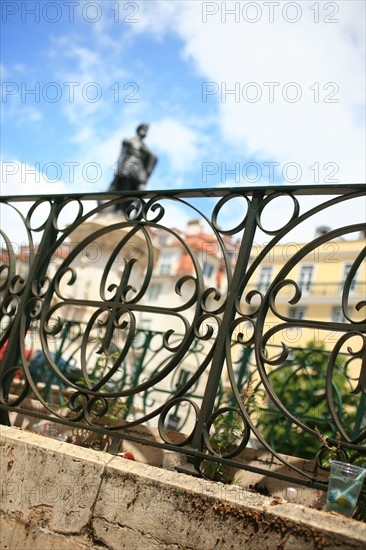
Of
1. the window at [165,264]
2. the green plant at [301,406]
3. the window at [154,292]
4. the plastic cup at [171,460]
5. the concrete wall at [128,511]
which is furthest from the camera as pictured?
the window at [165,264]

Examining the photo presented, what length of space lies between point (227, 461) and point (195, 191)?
1.20 m

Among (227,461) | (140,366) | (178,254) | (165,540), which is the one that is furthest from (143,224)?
(178,254)

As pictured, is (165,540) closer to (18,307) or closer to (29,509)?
(29,509)

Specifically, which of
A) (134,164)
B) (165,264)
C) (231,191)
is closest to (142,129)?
(134,164)

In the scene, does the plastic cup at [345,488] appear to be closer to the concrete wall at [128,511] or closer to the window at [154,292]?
the concrete wall at [128,511]

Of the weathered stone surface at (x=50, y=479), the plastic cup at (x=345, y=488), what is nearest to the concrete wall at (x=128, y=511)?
the weathered stone surface at (x=50, y=479)

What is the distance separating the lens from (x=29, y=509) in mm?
2445

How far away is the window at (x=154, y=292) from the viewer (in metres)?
52.4

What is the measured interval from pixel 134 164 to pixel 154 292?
36890mm

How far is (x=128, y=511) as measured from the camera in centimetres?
221

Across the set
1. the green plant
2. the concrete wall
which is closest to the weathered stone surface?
the concrete wall

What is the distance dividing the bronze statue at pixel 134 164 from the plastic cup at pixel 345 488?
48.6 feet

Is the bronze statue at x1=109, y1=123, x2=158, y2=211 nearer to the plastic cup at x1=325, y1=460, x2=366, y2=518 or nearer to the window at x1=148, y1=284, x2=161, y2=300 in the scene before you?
the plastic cup at x1=325, y1=460, x2=366, y2=518

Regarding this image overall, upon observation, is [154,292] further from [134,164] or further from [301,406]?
[301,406]
